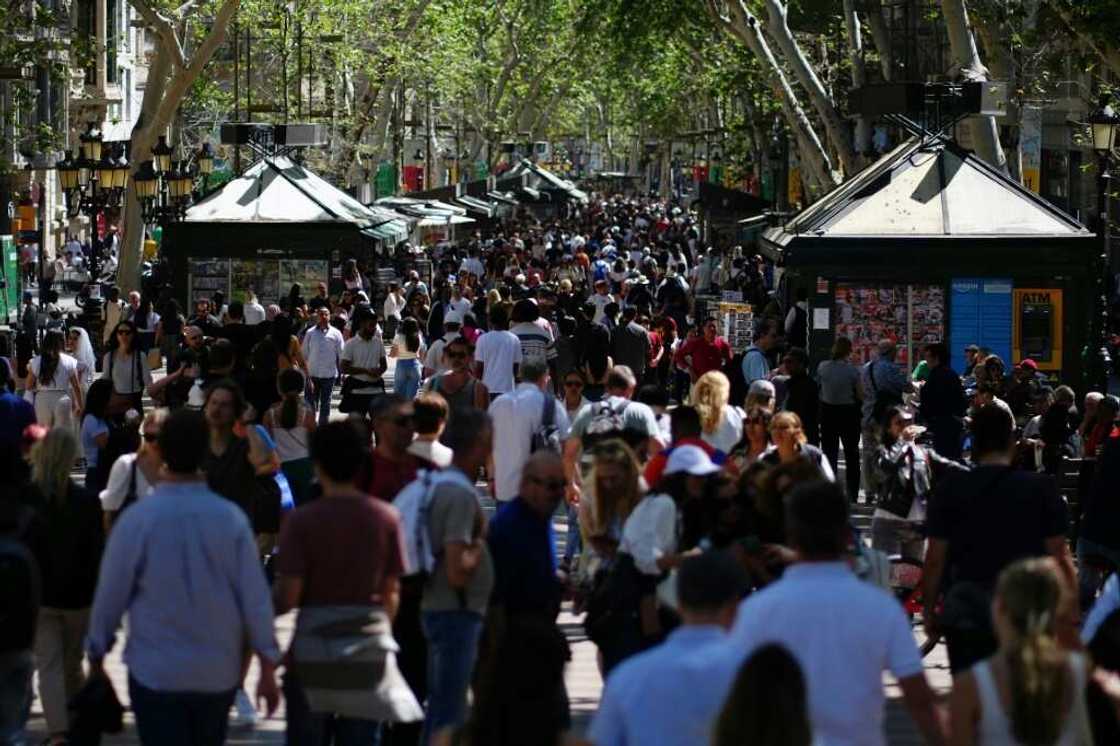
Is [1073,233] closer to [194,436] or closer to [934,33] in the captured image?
[194,436]

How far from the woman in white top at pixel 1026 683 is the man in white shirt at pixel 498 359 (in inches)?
475

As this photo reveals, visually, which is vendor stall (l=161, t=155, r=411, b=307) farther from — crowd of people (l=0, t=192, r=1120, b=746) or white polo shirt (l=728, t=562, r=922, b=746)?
white polo shirt (l=728, t=562, r=922, b=746)

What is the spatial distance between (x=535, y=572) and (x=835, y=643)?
8.02 ft

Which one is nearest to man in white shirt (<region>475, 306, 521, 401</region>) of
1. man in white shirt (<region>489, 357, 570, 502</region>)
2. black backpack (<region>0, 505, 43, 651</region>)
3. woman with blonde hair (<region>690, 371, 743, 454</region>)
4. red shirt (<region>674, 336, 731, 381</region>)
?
red shirt (<region>674, 336, 731, 381</region>)

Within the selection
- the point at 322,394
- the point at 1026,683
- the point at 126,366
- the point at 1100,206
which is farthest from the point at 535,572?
the point at 1100,206

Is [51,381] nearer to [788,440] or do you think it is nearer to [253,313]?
[788,440]

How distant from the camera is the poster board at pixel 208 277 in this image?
1310 inches

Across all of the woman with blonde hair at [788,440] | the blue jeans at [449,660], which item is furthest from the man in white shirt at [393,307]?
the blue jeans at [449,660]

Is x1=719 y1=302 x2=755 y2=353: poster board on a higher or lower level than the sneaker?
higher

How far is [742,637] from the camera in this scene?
6070mm

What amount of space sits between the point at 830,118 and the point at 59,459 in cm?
2602

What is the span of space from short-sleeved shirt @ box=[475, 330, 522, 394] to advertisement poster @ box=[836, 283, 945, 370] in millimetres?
6764

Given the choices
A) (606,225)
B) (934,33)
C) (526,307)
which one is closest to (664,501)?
(526,307)

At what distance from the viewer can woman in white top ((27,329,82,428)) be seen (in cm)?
1744
